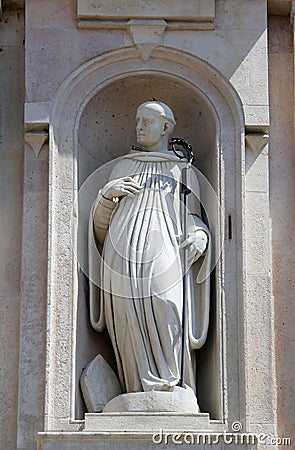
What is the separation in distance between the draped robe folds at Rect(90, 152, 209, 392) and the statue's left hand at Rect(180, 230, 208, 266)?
0.25 ft

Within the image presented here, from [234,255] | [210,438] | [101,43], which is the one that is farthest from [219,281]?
[101,43]

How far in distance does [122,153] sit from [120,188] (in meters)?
0.79

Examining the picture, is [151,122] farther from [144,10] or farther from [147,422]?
[147,422]

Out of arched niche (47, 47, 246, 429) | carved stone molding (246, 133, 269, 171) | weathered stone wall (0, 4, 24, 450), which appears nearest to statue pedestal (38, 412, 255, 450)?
arched niche (47, 47, 246, 429)

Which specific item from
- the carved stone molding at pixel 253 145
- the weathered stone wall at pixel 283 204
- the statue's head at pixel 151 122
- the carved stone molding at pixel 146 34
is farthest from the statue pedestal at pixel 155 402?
the carved stone molding at pixel 146 34

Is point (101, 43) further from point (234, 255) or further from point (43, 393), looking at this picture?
point (43, 393)

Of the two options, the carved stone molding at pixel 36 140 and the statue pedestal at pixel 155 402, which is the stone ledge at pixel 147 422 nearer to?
the statue pedestal at pixel 155 402

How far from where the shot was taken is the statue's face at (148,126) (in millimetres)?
11758

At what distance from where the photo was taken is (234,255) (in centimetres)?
1137

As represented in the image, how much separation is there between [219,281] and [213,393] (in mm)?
790

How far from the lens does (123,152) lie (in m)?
12.2

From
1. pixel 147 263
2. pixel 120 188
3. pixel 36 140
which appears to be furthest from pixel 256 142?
pixel 36 140

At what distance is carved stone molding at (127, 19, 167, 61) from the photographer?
39.0 feet

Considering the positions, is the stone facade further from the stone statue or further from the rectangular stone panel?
the stone statue
